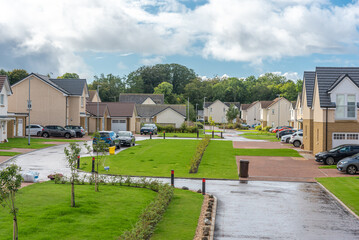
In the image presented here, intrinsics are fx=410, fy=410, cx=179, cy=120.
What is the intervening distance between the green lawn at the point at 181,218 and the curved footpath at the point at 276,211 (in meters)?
0.88

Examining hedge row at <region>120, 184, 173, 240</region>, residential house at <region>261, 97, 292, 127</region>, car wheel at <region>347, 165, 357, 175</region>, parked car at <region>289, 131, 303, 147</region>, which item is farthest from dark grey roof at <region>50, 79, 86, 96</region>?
residential house at <region>261, 97, 292, 127</region>

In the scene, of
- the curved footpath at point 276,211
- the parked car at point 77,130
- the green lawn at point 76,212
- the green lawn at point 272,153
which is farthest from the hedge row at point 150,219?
the parked car at point 77,130

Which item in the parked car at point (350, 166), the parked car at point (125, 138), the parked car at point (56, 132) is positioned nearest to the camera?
the parked car at point (350, 166)

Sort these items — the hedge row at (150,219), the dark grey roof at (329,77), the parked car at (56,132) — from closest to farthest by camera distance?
the hedge row at (150,219)
the dark grey roof at (329,77)
the parked car at (56,132)

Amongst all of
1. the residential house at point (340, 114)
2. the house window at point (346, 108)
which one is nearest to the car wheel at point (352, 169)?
the residential house at point (340, 114)

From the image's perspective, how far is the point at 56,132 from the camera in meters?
53.1

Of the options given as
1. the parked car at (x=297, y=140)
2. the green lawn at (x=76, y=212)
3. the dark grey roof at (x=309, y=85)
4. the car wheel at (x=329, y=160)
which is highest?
the dark grey roof at (x=309, y=85)

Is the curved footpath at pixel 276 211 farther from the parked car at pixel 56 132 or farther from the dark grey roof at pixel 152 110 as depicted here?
the dark grey roof at pixel 152 110

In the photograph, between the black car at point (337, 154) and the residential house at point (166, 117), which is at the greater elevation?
the residential house at point (166, 117)

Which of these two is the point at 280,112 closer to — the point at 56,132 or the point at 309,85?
the point at 309,85

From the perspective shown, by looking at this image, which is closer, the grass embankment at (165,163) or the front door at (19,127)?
the grass embankment at (165,163)

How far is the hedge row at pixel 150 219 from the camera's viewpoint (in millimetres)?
10906

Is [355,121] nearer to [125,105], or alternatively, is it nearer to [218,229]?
[218,229]

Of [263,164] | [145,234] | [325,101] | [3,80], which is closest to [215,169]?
[263,164]
